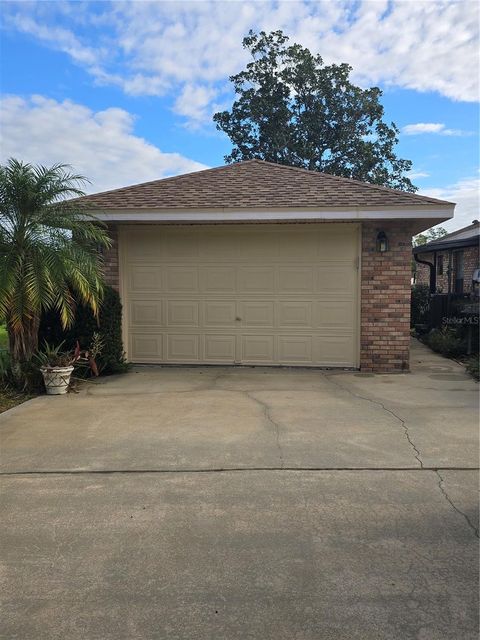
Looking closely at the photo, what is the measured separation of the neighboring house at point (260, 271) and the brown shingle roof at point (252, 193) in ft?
0.11

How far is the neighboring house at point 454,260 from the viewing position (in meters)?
14.8

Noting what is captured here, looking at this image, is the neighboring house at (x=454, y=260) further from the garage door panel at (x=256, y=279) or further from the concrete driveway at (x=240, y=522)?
the concrete driveway at (x=240, y=522)

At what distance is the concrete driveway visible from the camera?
94.5 inches

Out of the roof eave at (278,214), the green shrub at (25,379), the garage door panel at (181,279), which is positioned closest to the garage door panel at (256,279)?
the garage door panel at (181,279)

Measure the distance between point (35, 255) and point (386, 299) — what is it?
18.6ft

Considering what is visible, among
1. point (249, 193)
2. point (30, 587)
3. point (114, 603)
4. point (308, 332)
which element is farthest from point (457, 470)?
point (249, 193)

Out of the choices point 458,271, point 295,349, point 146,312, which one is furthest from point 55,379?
point 458,271

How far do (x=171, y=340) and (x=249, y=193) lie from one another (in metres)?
3.04

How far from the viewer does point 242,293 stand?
9.14 metres

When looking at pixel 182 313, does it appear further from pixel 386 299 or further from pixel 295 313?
pixel 386 299

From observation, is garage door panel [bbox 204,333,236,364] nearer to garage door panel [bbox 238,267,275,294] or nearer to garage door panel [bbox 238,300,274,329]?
garage door panel [bbox 238,300,274,329]

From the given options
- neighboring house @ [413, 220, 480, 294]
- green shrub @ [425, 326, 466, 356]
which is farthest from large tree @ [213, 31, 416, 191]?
green shrub @ [425, 326, 466, 356]

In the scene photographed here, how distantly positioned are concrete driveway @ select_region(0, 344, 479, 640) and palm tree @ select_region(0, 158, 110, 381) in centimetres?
149

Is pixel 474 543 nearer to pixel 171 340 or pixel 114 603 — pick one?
pixel 114 603
